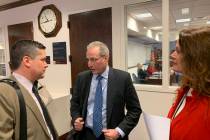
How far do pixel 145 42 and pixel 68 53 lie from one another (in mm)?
1375

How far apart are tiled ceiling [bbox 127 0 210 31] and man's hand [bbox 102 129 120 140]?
1748 mm

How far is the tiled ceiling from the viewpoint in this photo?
2672 millimetres

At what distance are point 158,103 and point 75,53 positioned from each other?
5.30 ft

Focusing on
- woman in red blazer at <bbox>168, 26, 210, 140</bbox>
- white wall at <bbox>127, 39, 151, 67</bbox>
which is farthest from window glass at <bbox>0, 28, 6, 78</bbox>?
woman in red blazer at <bbox>168, 26, 210, 140</bbox>

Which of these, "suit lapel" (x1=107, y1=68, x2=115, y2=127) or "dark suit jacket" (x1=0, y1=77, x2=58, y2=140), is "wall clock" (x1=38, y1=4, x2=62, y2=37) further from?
"dark suit jacket" (x1=0, y1=77, x2=58, y2=140)

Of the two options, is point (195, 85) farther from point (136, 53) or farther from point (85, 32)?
point (85, 32)

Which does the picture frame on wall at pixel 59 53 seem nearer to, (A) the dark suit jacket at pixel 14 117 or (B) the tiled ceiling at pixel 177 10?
(B) the tiled ceiling at pixel 177 10

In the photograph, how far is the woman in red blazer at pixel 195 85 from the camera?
32.9 inches

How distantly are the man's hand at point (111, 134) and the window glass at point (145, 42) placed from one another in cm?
146

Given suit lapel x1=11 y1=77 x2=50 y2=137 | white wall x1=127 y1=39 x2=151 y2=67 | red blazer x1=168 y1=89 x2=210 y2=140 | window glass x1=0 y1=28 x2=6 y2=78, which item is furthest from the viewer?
window glass x1=0 y1=28 x2=6 y2=78

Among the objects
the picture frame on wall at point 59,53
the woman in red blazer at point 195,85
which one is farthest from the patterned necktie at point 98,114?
the picture frame on wall at point 59,53

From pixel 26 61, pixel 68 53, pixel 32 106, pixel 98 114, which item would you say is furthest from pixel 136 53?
pixel 32 106

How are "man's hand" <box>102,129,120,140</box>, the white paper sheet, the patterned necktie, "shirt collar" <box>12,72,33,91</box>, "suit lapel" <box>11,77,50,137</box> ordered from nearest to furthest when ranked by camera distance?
the white paper sheet
"suit lapel" <box>11,77,50,137</box>
"shirt collar" <box>12,72,33,91</box>
"man's hand" <box>102,129,120,140</box>
the patterned necktie

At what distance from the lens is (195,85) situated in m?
0.88
